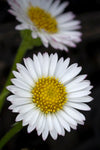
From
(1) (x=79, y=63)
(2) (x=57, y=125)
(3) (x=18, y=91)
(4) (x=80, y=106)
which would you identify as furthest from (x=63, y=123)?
(1) (x=79, y=63)

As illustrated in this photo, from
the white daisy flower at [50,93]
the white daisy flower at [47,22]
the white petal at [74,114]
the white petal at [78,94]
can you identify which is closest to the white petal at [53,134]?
the white daisy flower at [50,93]

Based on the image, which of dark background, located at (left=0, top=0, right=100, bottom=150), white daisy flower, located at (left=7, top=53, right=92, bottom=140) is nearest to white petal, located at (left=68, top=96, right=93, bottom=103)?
white daisy flower, located at (left=7, top=53, right=92, bottom=140)

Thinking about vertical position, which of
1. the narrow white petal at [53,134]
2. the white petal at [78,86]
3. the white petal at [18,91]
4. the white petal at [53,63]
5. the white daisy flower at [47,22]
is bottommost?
the narrow white petal at [53,134]

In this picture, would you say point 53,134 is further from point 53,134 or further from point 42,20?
point 42,20

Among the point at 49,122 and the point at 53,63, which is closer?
the point at 49,122

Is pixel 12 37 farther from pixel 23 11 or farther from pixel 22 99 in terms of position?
pixel 22 99

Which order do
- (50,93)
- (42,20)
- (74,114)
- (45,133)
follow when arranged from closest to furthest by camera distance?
(45,133)
(74,114)
(50,93)
(42,20)

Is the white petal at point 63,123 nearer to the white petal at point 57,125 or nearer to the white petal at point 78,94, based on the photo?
the white petal at point 57,125
